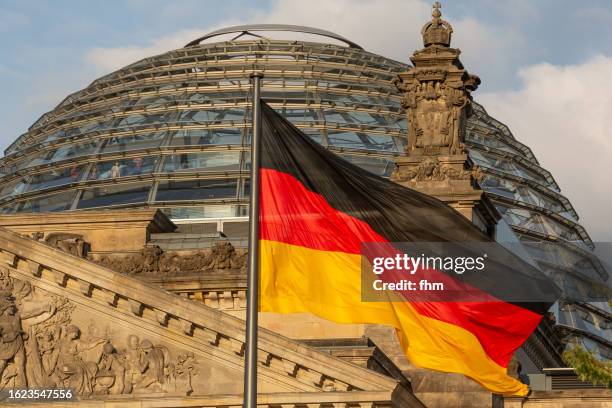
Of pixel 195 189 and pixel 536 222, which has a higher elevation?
pixel 536 222

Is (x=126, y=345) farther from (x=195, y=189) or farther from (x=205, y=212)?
(x=195, y=189)

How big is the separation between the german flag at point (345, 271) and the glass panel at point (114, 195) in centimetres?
3832

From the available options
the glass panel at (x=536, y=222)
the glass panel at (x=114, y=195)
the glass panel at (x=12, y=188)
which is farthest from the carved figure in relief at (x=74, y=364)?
the glass panel at (x=536, y=222)

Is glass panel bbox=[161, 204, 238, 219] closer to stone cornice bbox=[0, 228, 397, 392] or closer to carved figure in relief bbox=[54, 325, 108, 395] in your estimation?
stone cornice bbox=[0, 228, 397, 392]

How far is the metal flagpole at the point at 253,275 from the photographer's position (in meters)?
39.9

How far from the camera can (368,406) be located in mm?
50719

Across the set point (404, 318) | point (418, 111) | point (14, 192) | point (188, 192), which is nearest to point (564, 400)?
point (418, 111)

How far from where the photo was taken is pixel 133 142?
87875mm

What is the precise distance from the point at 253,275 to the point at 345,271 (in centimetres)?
337

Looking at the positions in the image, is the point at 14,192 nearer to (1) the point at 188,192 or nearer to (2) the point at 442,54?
(1) the point at 188,192

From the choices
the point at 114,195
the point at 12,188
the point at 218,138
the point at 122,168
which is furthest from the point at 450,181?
the point at 12,188

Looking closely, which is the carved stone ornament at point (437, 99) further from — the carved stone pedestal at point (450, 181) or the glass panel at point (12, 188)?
the glass panel at point (12, 188)

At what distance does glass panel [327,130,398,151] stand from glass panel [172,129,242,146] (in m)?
3.38

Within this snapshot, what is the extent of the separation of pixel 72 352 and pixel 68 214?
523 inches
